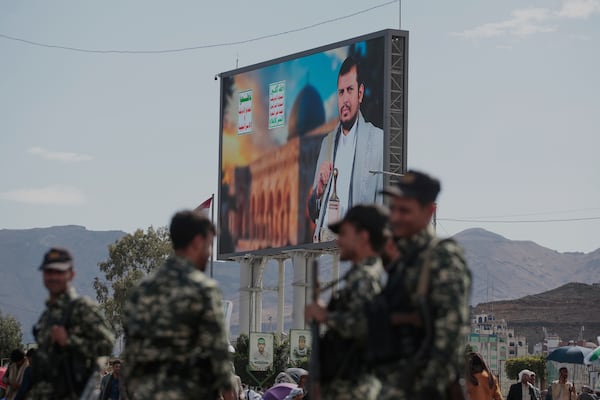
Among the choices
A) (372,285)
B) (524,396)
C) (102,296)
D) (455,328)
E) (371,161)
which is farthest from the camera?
(102,296)

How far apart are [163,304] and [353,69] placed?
1935 inches

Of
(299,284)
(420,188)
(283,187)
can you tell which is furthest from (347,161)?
(420,188)

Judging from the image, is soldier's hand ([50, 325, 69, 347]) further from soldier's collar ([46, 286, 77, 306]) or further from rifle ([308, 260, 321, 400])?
rifle ([308, 260, 321, 400])

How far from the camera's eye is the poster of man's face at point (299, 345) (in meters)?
56.5

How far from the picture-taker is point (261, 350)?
58.8 meters

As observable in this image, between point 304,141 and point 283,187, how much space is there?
226 centimetres

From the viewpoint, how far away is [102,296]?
9856 cm

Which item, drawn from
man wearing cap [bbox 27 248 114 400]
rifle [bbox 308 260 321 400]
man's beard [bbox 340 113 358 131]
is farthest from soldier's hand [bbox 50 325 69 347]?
man's beard [bbox 340 113 358 131]

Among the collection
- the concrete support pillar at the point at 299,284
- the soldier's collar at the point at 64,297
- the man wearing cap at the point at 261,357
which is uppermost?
the concrete support pillar at the point at 299,284

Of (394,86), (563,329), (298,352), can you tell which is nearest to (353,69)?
(394,86)

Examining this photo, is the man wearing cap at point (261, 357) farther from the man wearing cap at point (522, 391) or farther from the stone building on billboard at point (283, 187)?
the man wearing cap at point (522, 391)

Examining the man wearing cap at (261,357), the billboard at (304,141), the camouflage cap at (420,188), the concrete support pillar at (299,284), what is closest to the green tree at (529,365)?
the concrete support pillar at (299,284)

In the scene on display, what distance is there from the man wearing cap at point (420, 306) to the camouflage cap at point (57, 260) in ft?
9.11

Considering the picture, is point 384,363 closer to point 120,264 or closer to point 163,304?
point 163,304
